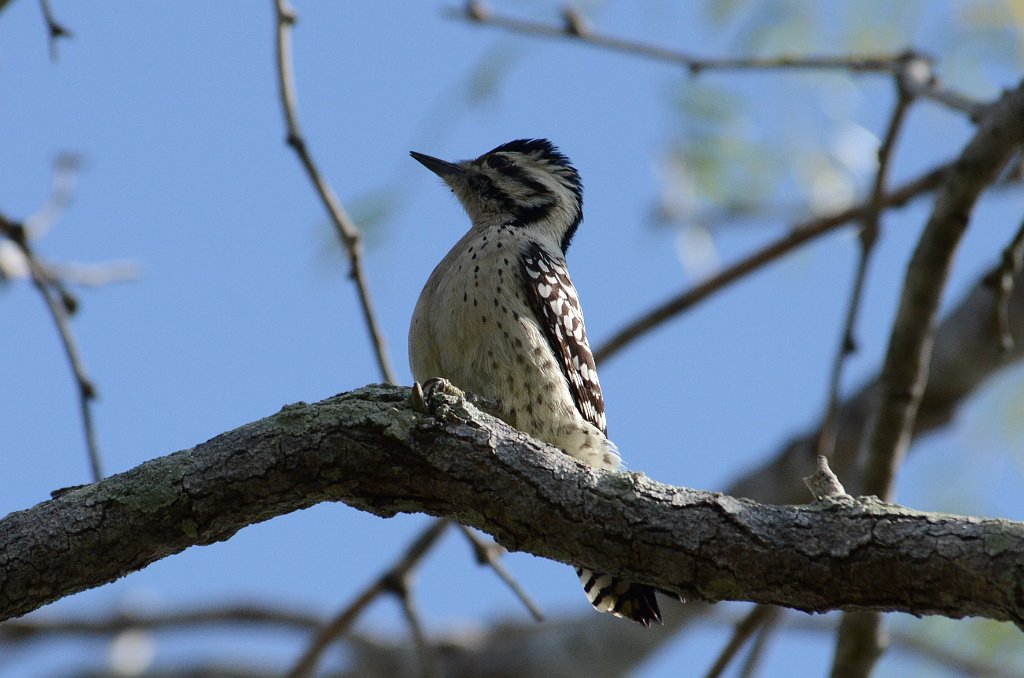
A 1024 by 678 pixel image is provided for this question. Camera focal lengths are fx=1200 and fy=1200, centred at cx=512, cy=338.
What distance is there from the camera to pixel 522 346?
18.2 ft

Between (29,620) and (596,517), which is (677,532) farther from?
(29,620)

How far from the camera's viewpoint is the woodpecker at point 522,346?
551 cm

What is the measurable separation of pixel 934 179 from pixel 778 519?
176 inches

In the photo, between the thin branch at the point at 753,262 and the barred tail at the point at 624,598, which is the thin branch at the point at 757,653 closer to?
the barred tail at the point at 624,598

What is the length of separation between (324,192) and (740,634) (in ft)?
9.27

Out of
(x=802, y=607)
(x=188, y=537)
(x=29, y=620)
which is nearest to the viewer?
(x=802, y=607)

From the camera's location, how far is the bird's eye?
7.22m

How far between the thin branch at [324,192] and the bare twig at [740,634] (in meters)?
1.97

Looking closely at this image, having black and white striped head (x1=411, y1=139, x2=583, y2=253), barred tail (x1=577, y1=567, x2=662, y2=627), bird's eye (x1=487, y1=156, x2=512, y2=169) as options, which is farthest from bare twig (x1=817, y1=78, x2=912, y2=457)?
bird's eye (x1=487, y1=156, x2=512, y2=169)

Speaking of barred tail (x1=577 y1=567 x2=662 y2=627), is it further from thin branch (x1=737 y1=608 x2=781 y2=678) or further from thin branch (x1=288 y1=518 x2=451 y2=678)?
thin branch (x1=288 y1=518 x2=451 y2=678)

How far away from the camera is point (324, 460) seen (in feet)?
12.7

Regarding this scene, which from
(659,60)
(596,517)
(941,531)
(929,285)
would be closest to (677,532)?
(596,517)

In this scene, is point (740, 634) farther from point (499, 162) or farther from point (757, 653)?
point (499, 162)

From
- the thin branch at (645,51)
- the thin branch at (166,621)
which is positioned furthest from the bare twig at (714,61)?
the thin branch at (166,621)
